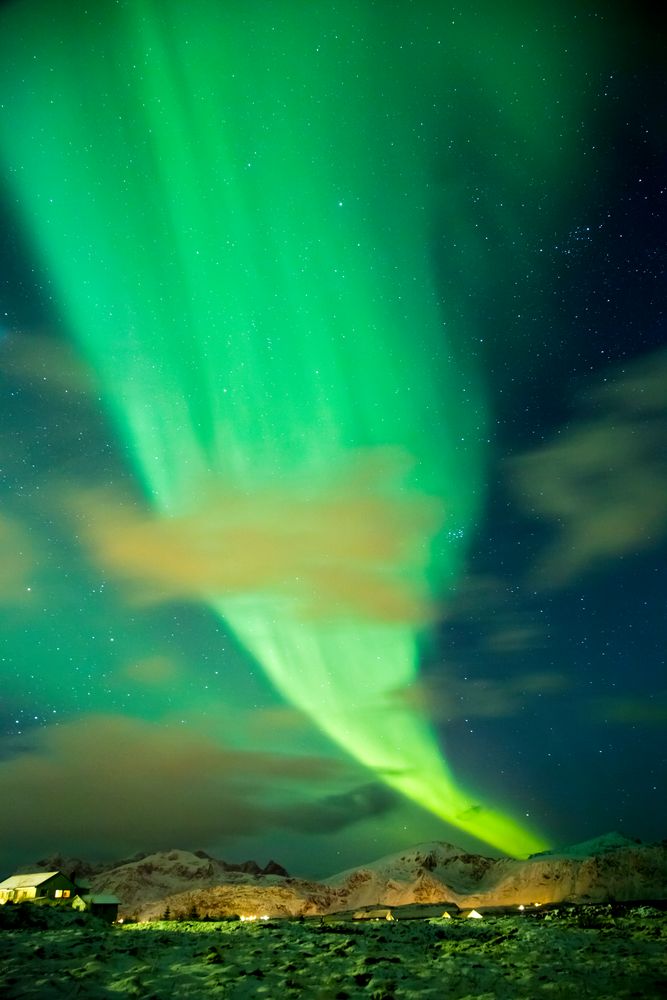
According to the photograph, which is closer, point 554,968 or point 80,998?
point 80,998

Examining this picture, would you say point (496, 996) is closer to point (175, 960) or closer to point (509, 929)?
point (175, 960)

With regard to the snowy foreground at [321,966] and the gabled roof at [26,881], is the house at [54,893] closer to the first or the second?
the gabled roof at [26,881]

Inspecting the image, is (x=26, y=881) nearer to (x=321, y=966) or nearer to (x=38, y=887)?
(x=38, y=887)

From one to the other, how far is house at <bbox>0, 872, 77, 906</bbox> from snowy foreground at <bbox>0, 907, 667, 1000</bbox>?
88416 mm

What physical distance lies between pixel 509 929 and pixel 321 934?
6.68m

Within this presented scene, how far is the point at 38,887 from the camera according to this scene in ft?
297

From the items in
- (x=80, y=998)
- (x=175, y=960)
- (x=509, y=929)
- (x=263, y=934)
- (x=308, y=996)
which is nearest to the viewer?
(x=80, y=998)

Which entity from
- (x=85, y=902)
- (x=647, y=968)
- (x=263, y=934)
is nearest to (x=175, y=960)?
(x=263, y=934)

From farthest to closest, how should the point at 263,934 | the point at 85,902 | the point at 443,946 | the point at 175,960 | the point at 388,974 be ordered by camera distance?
the point at 85,902
the point at 263,934
the point at 443,946
the point at 175,960
the point at 388,974

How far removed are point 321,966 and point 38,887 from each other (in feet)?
316

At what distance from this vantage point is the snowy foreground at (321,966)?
11.8m

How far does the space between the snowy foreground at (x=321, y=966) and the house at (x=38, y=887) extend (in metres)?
88.4

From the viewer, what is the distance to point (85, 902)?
294 feet

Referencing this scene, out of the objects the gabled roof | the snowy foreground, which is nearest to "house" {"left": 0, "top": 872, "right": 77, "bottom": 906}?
the gabled roof
